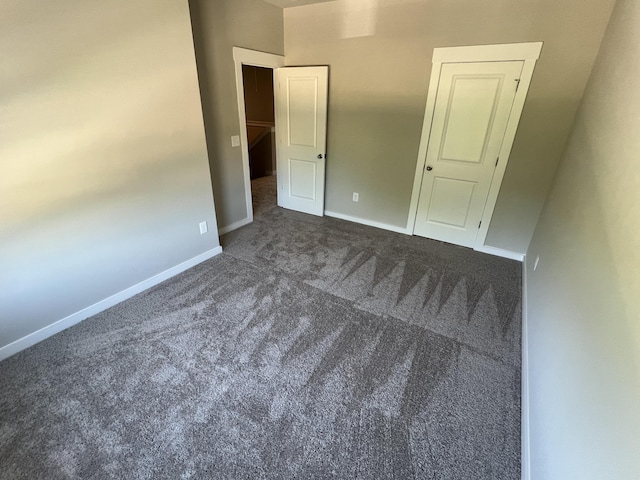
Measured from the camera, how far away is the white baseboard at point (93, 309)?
195 cm

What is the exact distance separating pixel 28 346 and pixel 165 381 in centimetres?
105

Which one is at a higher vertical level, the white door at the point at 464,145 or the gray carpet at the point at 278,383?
the white door at the point at 464,145

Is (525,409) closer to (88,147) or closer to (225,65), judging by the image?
(88,147)

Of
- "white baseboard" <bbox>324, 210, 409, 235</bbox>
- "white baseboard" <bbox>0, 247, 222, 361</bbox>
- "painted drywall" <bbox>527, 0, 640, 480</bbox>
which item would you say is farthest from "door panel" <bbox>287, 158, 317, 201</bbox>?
"painted drywall" <bbox>527, 0, 640, 480</bbox>

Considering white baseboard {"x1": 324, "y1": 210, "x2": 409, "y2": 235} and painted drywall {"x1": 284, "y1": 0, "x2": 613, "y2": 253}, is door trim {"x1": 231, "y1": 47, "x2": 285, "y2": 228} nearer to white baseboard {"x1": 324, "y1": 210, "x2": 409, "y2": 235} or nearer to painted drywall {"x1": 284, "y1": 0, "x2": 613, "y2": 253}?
painted drywall {"x1": 284, "y1": 0, "x2": 613, "y2": 253}

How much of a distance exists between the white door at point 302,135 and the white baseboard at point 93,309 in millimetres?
1745

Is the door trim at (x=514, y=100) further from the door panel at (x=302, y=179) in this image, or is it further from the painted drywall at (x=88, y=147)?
the painted drywall at (x=88, y=147)

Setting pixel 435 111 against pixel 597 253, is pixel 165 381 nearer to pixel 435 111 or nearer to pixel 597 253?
pixel 597 253

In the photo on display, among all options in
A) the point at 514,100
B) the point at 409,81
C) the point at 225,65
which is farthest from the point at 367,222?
the point at 225,65

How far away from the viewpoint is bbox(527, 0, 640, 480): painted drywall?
0.79 meters

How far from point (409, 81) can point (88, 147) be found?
300cm

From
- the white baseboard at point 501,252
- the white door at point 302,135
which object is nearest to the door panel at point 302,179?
the white door at point 302,135

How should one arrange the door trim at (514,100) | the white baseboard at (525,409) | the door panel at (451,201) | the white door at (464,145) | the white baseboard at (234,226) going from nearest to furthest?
1. the white baseboard at (525,409)
2. the door trim at (514,100)
3. the white door at (464,145)
4. the door panel at (451,201)
5. the white baseboard at (234,226)

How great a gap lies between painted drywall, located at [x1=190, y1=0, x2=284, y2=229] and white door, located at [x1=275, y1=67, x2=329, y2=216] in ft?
1.56
